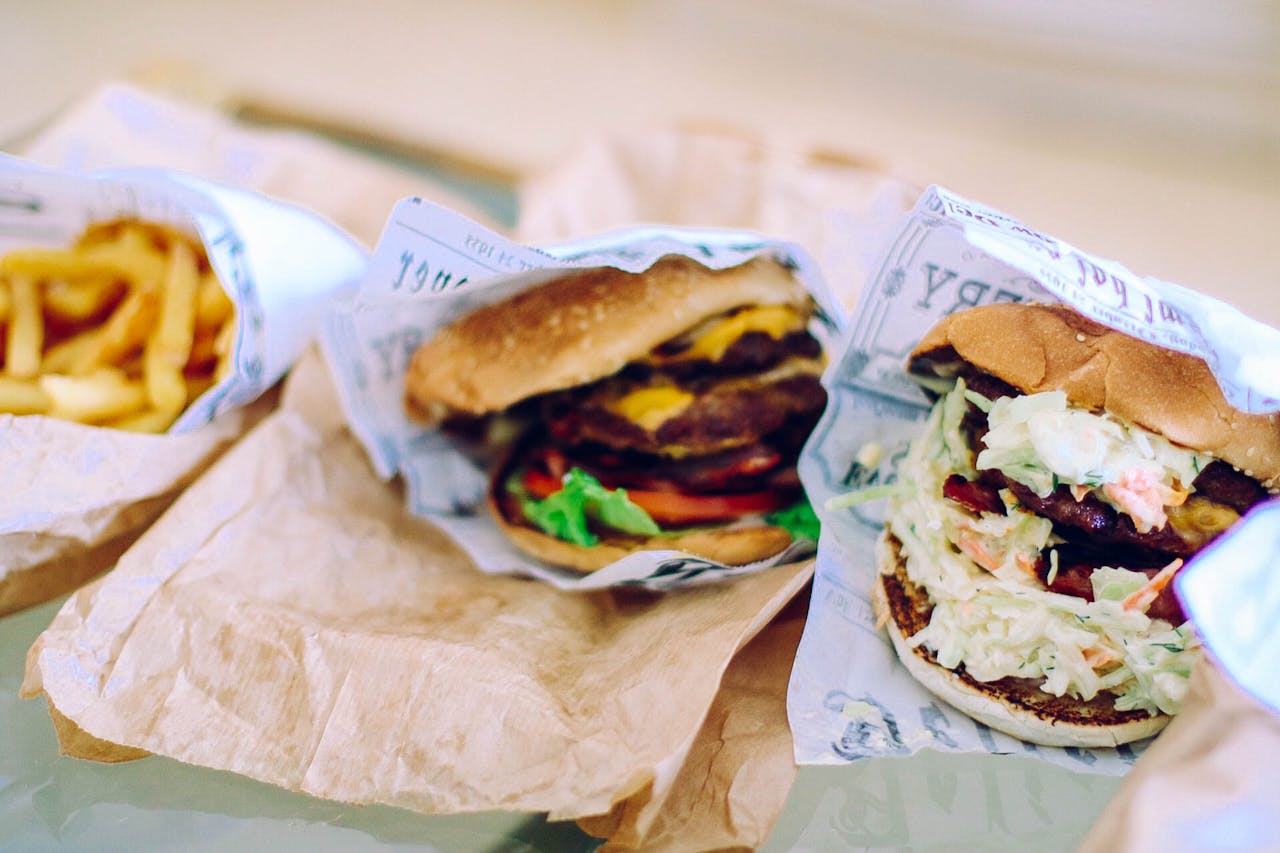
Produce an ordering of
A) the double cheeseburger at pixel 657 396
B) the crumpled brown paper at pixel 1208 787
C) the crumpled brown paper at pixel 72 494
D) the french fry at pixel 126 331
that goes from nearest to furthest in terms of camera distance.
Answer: the crumpled brown paper at pixel 1208 787
the crumpled brown paper at pixel 72 494
the double cheeseburger at pixel 657 396
the french fry at pixel 126 331

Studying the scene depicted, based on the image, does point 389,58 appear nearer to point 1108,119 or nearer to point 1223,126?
point 1108,119

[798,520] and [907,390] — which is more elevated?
[907,390]

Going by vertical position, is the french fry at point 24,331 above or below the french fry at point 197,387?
above

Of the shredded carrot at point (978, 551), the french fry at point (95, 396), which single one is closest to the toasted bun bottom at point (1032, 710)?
the shredded carrot at point (978, 551)

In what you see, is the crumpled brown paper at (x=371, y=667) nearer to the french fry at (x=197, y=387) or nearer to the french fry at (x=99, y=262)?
the french fry at (x=197, y=387)

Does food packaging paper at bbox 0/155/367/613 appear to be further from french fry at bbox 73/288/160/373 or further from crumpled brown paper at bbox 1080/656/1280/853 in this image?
crumpled brown paper at bbox 1080/656/1280/853

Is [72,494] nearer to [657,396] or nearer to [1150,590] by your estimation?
[657,396]

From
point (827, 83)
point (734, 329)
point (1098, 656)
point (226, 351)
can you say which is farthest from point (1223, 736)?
point (827, 83)
